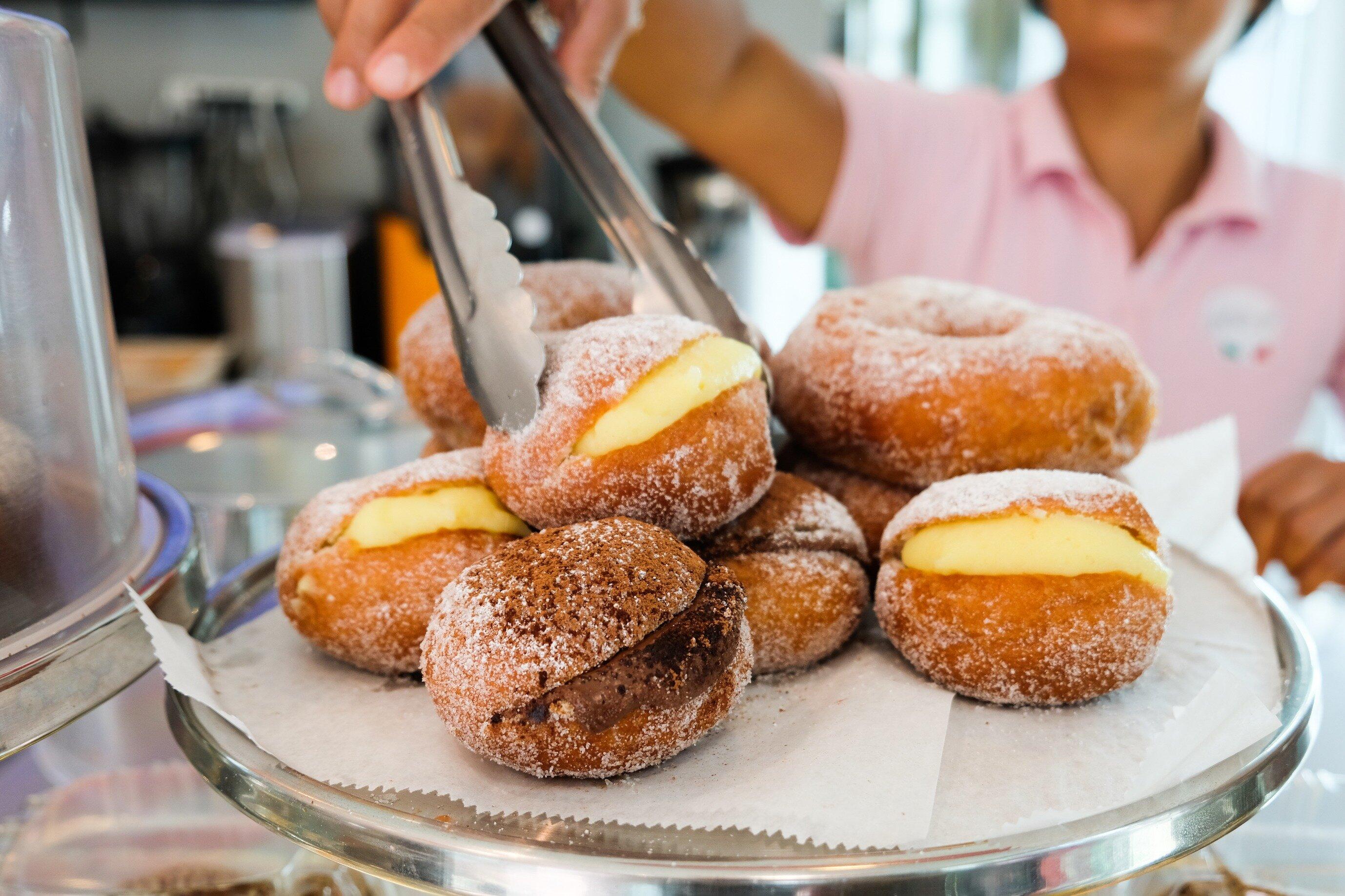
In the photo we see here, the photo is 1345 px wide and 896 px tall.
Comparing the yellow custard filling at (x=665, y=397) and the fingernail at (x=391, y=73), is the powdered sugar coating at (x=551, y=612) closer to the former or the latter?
the yellow custard filling at (x=665, y=397)

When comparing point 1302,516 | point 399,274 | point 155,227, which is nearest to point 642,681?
point 1302,516

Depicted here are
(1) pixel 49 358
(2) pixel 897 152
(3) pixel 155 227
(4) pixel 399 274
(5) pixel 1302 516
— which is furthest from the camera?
(3) pixel 155 227

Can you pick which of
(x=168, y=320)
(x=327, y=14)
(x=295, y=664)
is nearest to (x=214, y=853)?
(x=295, y=664)

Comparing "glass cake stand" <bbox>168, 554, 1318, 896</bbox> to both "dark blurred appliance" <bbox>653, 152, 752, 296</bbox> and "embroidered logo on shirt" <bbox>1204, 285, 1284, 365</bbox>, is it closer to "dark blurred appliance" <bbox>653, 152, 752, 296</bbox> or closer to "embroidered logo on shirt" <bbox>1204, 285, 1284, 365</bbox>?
"embroidered logo on shirt" <bbox>1204, 285, 1284, 365</bbox>

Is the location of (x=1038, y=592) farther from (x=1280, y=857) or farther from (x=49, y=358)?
(x=49, y=358)

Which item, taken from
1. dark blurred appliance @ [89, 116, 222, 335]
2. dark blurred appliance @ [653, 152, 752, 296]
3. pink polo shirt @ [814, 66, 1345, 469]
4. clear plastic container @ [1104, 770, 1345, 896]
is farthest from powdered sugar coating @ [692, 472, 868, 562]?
dark blurred appliance @ [89, 116, 222, 335]

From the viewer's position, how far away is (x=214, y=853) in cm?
58

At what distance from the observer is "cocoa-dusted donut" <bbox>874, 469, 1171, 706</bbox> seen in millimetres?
525

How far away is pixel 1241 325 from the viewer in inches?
64.2

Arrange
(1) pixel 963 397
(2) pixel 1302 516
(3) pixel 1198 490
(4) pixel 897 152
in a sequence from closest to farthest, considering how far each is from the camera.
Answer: (1) pixel 963 397 → (3) pixel 1198 490 → (2) pixel 1302 516 → (4) pixel 897 152

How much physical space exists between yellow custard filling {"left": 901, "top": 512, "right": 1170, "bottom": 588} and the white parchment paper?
0.22ft

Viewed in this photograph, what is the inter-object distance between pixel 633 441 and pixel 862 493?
0.21 metres

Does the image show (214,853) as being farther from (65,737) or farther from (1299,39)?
(1299,39)

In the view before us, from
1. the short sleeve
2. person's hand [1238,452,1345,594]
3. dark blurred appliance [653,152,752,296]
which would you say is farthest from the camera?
dark blurred appliance [653,152,752,296]
